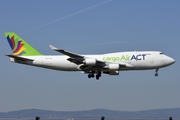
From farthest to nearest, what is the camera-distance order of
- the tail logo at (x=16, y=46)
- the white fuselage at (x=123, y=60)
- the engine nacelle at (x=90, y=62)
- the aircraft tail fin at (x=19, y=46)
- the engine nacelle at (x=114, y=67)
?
1. the tail logo at (x=16, y=46)
2. the aircraft tail fin at (x=19, y=46)
3. the engine nacelle at (x=90, y=62)
4. the engine nacelle at (x=114, y=67)
5. the white fuselage at (x=123, y=60)

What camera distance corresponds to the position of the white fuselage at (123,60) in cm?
7431

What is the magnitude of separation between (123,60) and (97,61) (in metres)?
4.42

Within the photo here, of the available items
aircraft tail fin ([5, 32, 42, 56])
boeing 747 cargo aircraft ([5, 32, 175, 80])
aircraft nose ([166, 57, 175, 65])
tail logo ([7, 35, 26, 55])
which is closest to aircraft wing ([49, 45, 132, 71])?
boeing 747 cargo aircraft ([5, 32, 175, 80])

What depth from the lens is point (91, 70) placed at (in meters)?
78.9

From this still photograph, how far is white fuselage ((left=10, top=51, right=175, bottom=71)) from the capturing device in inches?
2926

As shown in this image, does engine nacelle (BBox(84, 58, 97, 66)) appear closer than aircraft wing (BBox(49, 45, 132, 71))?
Yes

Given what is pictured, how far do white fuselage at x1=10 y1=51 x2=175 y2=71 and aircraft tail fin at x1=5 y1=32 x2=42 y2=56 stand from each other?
3621 millimetres

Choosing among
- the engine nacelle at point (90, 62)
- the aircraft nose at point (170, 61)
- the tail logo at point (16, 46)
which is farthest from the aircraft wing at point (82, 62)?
the tail logo at point (16, 46)

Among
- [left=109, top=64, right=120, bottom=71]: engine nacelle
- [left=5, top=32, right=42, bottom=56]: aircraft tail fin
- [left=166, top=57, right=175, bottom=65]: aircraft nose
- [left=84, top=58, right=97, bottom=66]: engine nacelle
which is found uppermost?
[left=5, top=32, right=42, bottom=56]: aircraft tail fin

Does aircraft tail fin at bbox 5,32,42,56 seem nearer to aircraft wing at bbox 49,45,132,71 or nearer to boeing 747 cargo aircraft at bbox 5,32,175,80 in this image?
boeing 747 cargo aircraft at bbox 5,32,175,80

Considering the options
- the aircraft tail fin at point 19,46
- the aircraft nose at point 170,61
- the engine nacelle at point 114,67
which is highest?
the aircraft tail fin at point 19,46

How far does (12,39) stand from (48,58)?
40.3ft

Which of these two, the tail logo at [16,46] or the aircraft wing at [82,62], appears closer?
the aircraft wing at [82,62]

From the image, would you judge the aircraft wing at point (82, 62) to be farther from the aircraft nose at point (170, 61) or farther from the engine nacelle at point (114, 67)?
the aircraft nose at point (170, 61)
